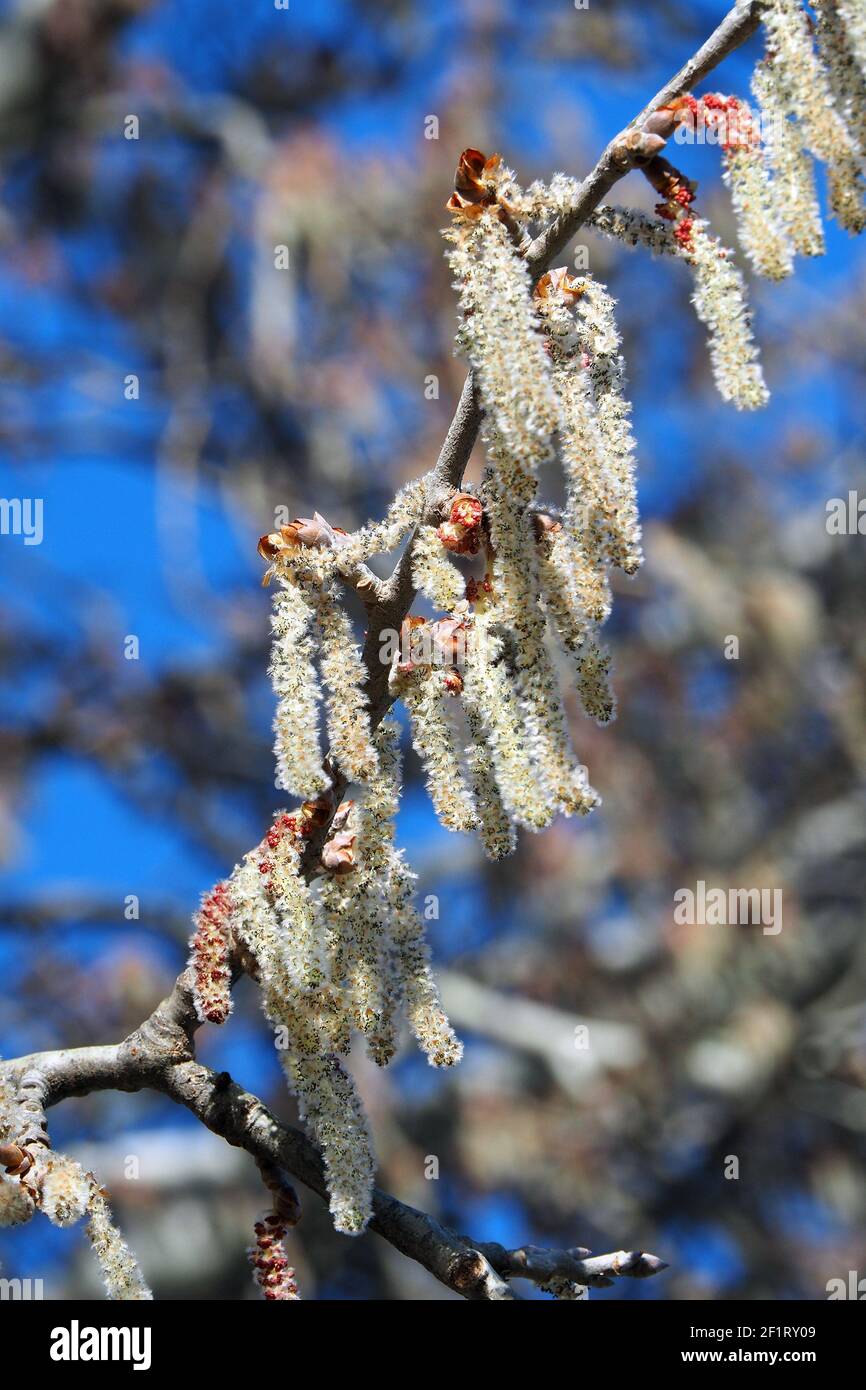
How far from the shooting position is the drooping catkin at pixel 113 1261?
5.14 feet

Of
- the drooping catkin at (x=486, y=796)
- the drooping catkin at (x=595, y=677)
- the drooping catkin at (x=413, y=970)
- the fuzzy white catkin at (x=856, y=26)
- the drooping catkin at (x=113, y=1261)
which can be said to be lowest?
the drooping catkin at (x=113, y=1261)

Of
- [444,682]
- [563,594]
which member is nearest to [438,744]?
[444,682]

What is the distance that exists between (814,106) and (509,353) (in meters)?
0.33

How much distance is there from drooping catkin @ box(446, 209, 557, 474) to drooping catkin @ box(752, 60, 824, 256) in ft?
0.77

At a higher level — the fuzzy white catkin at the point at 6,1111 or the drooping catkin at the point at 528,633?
the drooping catkin at the point at 528,633

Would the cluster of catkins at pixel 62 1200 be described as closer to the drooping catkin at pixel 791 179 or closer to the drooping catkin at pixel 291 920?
the drooping catkin at pixel 291 920

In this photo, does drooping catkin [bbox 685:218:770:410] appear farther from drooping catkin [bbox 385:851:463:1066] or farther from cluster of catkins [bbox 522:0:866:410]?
drooping catkin [bbox 385:851:463:1066]

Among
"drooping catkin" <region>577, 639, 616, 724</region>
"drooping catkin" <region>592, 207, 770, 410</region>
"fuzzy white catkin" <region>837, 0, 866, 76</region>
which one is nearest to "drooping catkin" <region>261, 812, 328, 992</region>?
"drooping catkin" <region>577, 639, 616, 724</region>

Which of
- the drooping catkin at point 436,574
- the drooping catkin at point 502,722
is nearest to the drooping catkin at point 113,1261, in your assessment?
the drooping catkin at point 502,722

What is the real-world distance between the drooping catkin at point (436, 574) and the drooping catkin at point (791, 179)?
43 cm

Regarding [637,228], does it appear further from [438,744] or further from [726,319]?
[438,744]

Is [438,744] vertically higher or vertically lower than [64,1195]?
higher

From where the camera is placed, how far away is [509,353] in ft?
4.33
